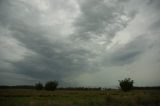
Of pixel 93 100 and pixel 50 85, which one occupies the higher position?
→ pixel 50 85

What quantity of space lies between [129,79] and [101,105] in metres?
40.2

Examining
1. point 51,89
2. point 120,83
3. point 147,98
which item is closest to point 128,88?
point 120,83

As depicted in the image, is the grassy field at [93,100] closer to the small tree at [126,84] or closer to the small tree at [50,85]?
the small tree at [126,84]

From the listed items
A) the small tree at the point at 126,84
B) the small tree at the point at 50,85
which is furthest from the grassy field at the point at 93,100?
the small tree at the point at 50,85

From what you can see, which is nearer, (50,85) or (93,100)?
(93,100)

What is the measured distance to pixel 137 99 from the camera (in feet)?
93.4

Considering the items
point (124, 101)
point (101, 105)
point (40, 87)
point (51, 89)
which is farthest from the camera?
point (40, 87)

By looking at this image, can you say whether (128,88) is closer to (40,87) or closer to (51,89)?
(51,89)

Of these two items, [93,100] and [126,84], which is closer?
[93,100]

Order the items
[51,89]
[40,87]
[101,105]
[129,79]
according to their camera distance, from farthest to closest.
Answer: [40,87] < [51,89] < [129,79] < [101,105]

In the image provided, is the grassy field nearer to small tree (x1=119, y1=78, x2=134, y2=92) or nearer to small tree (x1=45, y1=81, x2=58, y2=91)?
small tree (x1=119, y1=78, x2=134, y2=92)

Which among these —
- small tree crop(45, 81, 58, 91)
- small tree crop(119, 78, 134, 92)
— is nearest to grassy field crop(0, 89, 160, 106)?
small tree crop(119, 78, 134, 92)

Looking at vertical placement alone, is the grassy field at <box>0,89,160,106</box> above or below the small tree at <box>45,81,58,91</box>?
below

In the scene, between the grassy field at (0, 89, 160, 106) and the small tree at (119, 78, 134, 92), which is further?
the small tree at (119, 78, 134, 92)
